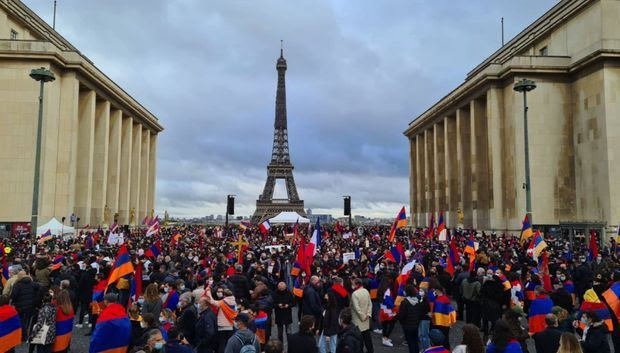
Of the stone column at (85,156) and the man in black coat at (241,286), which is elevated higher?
the stone column at (85,156)

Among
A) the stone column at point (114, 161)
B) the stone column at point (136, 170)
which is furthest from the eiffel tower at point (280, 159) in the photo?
the stone column at point (114, 161)

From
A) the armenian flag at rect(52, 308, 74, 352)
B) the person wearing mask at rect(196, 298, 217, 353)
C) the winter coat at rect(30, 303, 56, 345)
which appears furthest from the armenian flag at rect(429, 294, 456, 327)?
the winter coat at rect(30, 303, 56, 345)

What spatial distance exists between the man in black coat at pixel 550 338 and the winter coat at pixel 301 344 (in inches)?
130

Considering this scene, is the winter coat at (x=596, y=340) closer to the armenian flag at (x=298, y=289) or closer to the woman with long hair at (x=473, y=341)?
the woman with long hair at (x=473, y=341)

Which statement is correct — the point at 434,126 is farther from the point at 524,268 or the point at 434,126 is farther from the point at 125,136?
the point at 524,268

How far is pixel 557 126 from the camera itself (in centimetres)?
3934

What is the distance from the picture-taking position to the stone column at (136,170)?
60469 mm

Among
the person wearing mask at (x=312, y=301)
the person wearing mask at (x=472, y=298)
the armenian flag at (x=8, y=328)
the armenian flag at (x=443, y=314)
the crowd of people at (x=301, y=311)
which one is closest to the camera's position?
the crowd of people at (x=301, y=311)

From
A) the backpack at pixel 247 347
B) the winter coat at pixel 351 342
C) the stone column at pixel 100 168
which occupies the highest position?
the stone column at pixel 100 168

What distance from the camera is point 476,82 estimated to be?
4362cm

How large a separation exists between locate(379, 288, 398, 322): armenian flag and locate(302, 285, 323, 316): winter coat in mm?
1905

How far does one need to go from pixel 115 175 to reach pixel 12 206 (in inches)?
584

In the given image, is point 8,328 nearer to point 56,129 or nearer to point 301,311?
point 301,311

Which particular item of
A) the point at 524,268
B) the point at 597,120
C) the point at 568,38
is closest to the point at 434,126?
the point at 568,38
